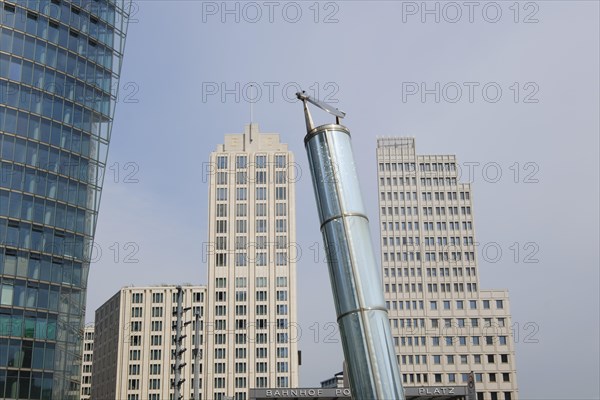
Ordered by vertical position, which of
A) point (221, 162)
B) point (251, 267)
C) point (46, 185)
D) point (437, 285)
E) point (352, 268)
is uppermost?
point (221, 162)

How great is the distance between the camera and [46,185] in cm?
5628

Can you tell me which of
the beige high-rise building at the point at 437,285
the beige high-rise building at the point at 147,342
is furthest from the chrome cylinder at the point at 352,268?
the beige high-rise building at the point at 147,342

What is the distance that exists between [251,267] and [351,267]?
396ft

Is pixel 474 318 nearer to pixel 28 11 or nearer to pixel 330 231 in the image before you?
pixel 28 11

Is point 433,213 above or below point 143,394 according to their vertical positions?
above

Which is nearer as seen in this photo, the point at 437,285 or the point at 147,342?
the point at 437,285

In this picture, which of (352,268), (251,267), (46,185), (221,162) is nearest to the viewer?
(352,268)

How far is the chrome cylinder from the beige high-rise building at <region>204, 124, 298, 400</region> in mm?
114298

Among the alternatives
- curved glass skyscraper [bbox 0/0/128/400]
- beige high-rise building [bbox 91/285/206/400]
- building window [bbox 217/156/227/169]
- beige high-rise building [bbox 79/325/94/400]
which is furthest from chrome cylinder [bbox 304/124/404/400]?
beige high-rise building [bbox 79/325/94/400]

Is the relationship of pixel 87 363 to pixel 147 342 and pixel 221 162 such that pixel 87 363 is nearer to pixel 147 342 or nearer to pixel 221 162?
pixel 147 342

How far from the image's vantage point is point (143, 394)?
138250 mm

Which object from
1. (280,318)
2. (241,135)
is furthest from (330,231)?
(241,135)

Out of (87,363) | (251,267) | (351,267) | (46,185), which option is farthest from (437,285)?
(351,267)

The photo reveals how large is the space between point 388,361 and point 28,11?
4731 cm
